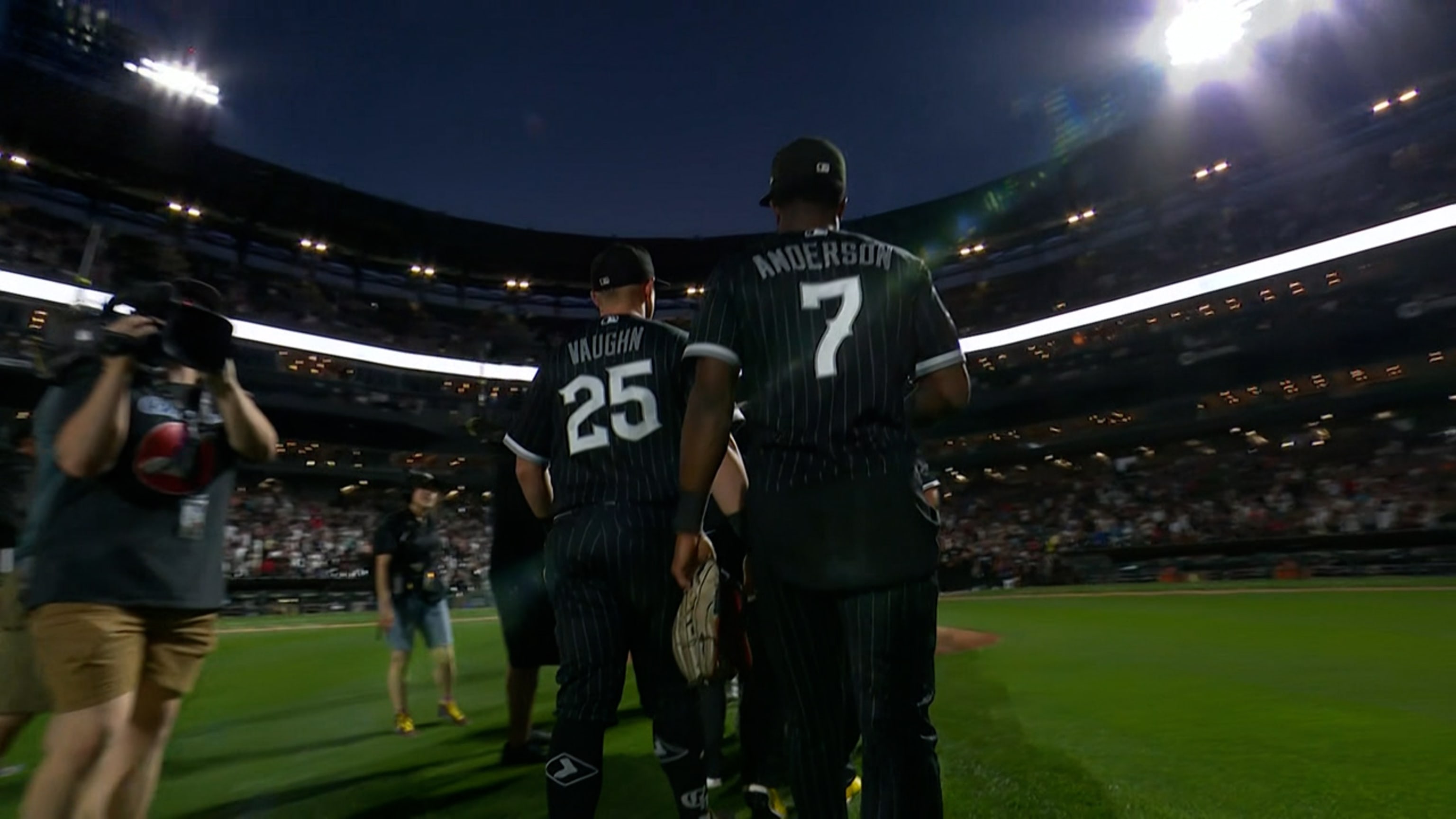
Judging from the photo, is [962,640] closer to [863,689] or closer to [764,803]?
[764,803]

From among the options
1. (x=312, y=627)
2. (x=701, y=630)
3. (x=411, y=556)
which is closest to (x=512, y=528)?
(x=411, y=556)

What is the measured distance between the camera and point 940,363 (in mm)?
2297

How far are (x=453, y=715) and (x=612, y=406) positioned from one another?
4510mm

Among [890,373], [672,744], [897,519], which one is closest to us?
[897,519]

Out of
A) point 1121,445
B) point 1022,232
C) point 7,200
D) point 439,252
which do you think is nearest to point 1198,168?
point 1022,232

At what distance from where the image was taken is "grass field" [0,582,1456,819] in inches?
149

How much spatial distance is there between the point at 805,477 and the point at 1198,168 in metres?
38.6

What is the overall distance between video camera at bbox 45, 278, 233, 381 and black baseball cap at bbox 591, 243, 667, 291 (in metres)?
1.34

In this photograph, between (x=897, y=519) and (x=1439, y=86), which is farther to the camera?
(x=1439, y=86)

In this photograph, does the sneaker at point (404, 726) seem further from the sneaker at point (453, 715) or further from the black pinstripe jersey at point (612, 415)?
the black pinstripe jersey at point (612, 415)

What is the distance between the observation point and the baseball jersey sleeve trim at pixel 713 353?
230 cm

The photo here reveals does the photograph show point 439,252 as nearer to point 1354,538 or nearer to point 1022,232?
point 1022,232

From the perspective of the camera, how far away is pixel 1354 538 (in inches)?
826

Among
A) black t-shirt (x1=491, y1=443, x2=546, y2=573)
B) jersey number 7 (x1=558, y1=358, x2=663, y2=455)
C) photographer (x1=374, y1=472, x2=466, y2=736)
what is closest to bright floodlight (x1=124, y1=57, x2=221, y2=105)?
photographer (x1=374, y1=472, x2=466, y2=736)
